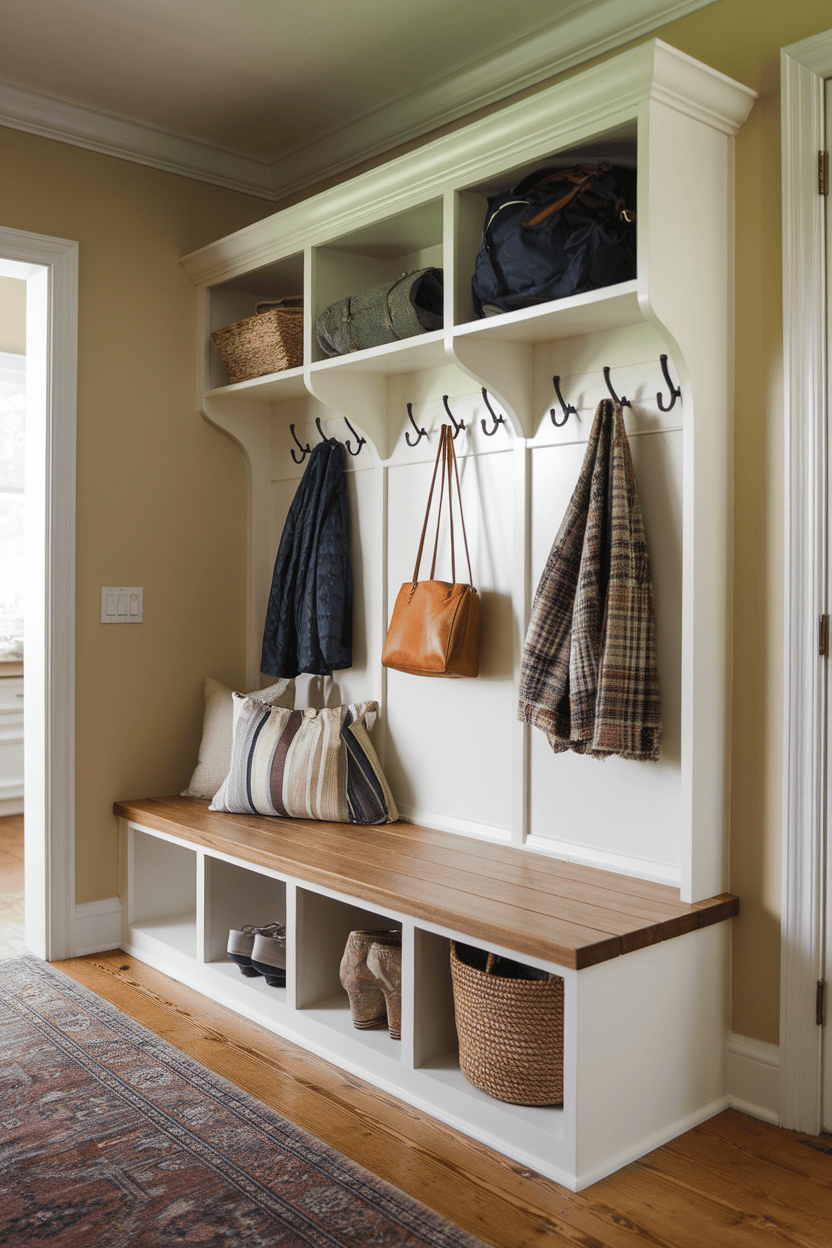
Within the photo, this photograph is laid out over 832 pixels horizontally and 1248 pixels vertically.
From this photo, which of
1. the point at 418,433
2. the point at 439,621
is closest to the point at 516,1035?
the point at 439,621

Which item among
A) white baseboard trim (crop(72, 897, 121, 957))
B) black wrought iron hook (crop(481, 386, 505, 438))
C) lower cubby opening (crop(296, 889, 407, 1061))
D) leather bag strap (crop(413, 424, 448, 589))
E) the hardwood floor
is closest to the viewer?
the hardwood floor

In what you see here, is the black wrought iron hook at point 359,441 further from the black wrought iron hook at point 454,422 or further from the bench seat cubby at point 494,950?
the bench seat cubby at point 494,950

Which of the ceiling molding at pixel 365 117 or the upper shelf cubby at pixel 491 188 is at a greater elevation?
the ceiling molding at pixel 365 117

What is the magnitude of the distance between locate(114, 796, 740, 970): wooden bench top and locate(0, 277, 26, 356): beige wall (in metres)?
2.76

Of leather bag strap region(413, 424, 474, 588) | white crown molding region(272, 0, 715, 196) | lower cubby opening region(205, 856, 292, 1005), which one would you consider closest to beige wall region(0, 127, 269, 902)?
white crown molding region(272, 0, 715, 196)

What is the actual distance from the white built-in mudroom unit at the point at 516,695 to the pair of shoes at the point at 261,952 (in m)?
0.04

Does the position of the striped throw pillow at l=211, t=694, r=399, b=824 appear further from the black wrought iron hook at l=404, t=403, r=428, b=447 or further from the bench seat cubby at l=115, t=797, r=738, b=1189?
the black wrought iron hook at l=404, t=403, r=428, b=447

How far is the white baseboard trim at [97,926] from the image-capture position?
302cm

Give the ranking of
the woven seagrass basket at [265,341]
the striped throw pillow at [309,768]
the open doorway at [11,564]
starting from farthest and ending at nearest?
1. the open doorway at [11,564]
2. the woven seagrass basket at [265,341]
3. the striped throw pillow at [309,768]

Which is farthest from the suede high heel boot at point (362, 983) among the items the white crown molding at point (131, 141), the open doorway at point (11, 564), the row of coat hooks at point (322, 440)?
the open doorway at point (11, 564)

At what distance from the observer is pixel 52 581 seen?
2939 millimetres

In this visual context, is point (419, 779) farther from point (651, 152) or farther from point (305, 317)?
point (651, 152)

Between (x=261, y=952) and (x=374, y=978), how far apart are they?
1.28 feet

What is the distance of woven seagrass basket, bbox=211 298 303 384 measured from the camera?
2900mm
